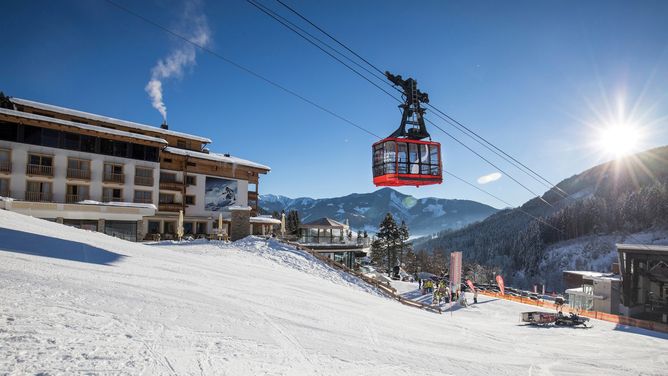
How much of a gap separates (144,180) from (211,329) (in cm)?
3087

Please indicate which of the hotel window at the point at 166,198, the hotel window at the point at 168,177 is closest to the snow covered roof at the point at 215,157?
the hotel window at the point at 168,177

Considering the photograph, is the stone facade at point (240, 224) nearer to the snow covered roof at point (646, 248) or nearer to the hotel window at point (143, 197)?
the hotel window at point (143, 197)

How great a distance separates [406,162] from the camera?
54.2ft

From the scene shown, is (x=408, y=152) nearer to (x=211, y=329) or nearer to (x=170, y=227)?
(x=211, y=329)

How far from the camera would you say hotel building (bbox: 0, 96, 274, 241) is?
2698 cm

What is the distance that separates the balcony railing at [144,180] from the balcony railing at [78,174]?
3934mm

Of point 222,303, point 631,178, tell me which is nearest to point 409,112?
point 222,303

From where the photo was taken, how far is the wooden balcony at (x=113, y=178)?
31.3 m

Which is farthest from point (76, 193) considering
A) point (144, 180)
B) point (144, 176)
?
point (144, 176)

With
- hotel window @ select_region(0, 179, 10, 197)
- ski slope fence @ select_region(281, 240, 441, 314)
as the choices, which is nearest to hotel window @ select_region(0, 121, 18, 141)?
hotel window @ select_region(0, 179, 10, 197)

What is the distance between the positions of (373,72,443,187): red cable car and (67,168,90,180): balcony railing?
26.7 meters

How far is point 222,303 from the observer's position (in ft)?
30.4

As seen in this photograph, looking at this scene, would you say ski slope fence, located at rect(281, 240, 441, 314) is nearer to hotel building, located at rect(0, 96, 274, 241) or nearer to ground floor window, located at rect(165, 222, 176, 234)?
hotel building, located at rect(0, 96, 274, 241)

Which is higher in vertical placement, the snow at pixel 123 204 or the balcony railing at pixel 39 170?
the balcony railing at pixel 39 170
